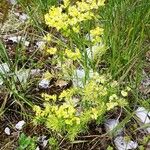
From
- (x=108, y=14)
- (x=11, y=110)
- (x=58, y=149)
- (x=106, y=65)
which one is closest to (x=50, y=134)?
(x=58, y=149)

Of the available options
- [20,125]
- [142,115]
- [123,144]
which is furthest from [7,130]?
[142,115]

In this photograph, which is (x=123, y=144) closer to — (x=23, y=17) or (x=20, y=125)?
(x=20, y=125)

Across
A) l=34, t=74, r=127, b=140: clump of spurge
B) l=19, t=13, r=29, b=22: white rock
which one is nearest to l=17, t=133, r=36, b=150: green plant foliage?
l=34, t=74, r=127, b=140: clump of spurge

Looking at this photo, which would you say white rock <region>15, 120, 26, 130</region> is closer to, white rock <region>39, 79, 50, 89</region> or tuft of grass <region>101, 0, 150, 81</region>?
white rock <region>39, 79, 50, 89</region>

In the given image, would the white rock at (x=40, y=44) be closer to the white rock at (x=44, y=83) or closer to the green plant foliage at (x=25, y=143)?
the white rock at (x=44, y=83)

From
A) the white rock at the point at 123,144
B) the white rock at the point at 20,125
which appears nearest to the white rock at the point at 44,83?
the white rock at the point at 20,125

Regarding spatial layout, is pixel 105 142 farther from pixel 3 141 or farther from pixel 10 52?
pixel 10 52

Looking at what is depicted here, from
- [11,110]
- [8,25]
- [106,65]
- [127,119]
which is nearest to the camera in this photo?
[127,119]
